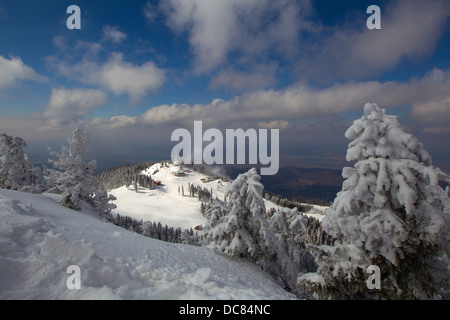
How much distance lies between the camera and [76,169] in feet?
71.4

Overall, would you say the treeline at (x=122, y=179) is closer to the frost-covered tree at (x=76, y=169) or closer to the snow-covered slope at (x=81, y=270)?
the frost-covered tree at (x=76, y=169)

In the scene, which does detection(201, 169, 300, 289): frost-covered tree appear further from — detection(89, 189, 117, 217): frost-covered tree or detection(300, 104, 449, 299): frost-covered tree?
detection(89, 189, 117, 217): frost-covered tree

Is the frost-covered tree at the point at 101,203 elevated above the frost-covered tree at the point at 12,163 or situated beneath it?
situated beneath

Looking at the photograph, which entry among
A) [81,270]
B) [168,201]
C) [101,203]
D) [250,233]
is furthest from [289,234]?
[168,201]

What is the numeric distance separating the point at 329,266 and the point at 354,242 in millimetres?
1173

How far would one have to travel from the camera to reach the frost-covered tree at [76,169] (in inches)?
817

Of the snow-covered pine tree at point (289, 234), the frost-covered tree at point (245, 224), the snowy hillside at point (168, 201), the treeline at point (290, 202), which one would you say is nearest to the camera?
the frost-covered tree at point (245, 224)

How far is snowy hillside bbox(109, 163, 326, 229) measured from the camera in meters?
108

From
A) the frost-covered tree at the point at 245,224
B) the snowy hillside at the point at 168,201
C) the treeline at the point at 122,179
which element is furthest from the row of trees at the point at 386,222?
the treeline at the point at 122,179

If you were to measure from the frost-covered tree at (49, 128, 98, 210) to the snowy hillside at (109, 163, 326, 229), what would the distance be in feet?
268

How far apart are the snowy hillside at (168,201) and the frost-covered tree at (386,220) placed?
98.5 meters
